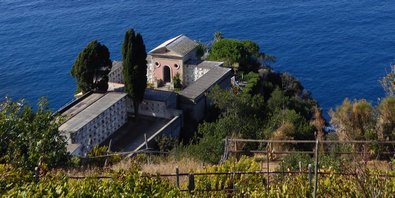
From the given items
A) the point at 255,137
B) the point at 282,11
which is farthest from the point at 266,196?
the point at 282,11

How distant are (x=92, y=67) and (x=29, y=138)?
48.2ft

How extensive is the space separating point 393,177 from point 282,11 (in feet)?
162

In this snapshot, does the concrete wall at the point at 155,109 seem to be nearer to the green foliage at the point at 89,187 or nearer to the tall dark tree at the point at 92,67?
the tall dark tree at the point at 92,67

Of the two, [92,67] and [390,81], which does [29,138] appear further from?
[92,67]

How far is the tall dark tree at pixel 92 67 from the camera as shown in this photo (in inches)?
1120

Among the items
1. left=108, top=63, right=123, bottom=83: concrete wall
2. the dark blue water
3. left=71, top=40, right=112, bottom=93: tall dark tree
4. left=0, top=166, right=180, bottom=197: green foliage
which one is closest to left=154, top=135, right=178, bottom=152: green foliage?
left=71, top=40, right=112, bottom=93: tall dark tree

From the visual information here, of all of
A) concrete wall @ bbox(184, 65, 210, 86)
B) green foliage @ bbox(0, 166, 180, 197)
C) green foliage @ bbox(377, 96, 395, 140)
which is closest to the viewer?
green foliage @ bbox(0, 166, 180, 197)

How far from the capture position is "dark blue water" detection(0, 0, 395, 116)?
44281mm

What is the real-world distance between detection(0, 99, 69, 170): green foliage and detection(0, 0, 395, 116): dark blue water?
2693 centimetres

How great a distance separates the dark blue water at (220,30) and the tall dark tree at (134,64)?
14.8m

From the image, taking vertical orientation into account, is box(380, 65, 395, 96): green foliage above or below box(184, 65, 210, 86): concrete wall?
above

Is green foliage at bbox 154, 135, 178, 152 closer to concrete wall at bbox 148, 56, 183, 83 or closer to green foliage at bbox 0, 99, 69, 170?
concrete wall at bbox 148, 56, 183, 83

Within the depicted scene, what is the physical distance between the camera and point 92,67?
28781 millimetres

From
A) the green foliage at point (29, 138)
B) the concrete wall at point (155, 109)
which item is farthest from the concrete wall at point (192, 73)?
the green foliage at point (29, 138)
